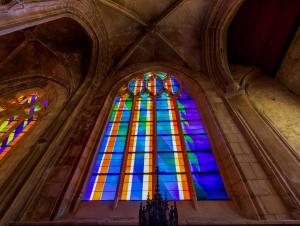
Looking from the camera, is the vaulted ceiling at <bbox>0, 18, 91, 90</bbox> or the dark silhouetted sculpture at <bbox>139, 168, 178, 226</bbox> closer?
the dark silhouetted sculpture at <bbox>139, 168, 178, 226</bbox>

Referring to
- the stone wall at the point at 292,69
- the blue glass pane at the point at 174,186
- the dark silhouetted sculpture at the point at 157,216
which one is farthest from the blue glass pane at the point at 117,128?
the stone wall at the point at 292,69

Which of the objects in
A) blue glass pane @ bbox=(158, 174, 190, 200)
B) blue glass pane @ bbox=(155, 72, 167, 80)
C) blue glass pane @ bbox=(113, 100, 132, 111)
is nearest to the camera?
blue glass pane @ bbox=(158, 174, 190, 200)

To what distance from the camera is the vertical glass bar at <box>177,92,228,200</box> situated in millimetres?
4049

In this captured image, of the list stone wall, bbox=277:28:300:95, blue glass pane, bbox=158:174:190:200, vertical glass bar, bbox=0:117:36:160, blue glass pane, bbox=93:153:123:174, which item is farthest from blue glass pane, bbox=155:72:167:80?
blue glass pane, bbox=158:174:190:200

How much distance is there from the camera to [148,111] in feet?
22.3

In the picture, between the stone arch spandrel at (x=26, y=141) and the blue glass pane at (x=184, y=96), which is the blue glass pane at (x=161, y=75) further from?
the stone arch spandrel at (x=26, y=141)

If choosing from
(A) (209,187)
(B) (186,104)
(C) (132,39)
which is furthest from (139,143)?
(C) (132,39)

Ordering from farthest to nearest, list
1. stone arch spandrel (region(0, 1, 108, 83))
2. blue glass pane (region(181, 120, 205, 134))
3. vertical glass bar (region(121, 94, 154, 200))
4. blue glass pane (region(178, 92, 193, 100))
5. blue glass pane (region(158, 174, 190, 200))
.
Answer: blue glass pane (region(178, 92, 193, 100)) < blue glass pane (region(181, 120, 205, 134)) < vertical glass bar (region(121, 94, 154, 200)) < blue glass pane (region(158, 174, 190, 200)) < stone arch spandrel (region(0, 1, 108, 83))

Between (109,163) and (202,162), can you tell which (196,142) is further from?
(109,163)

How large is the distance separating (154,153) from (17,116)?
5150 millimetres

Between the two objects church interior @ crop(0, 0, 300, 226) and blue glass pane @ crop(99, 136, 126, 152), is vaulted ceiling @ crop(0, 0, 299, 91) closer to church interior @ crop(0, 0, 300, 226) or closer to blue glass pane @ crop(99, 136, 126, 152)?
church interior @ crop(0, 0, 300, 226)

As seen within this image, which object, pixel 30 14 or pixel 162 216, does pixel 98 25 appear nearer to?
pixel 30 14

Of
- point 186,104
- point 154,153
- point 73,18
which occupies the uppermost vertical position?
point 73,18

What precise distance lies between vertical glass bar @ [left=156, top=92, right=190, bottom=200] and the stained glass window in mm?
3938
